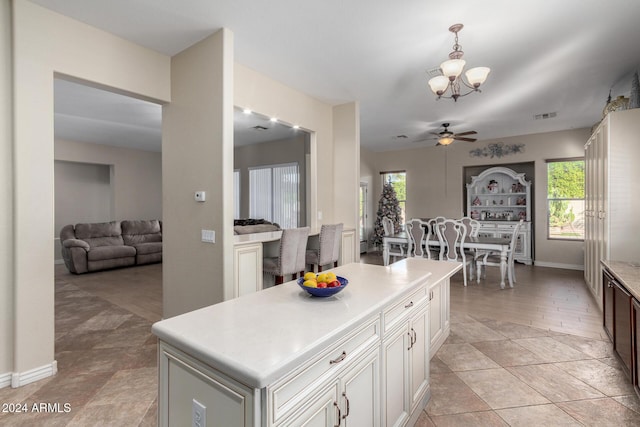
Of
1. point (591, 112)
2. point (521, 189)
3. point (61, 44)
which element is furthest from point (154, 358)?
point (521, 189)

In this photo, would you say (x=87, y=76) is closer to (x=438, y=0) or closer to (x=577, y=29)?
(x=438, y=0)

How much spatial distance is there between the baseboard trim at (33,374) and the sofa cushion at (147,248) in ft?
16.0

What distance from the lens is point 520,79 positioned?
391 centimetres

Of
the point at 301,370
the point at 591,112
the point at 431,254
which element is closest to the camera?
the point at 301,370

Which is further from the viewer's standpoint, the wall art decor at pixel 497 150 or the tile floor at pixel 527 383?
the wall art decor at pixel 497 150

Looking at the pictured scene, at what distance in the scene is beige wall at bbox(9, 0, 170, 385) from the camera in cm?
234

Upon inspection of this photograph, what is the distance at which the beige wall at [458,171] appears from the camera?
656cm

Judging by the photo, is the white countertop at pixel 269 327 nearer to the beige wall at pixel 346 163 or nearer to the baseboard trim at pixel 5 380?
the baseboard trim at pixel 5 380

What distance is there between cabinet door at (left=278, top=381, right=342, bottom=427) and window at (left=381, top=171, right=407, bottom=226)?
25.0 feet

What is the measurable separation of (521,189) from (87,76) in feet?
26.5

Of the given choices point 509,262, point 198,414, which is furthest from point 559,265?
point 198,414

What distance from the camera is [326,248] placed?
3.97 meters

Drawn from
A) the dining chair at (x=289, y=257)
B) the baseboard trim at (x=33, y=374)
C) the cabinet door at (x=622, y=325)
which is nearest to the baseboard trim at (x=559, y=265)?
the cabinet door at (x=622, y=325)

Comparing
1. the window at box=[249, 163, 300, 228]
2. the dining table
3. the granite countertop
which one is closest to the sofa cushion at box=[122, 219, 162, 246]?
the window at box=[249, 163, 300, 228]
